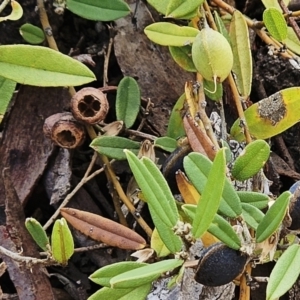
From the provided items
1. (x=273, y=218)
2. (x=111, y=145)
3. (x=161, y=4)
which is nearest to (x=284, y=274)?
(x=273, y=218)

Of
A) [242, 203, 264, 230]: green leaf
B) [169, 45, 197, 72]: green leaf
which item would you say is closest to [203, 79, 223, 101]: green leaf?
[169, 45, 197, 72]: green leaf

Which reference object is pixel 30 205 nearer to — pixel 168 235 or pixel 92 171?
pixel 92 171

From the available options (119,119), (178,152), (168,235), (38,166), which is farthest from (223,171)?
(38,166)

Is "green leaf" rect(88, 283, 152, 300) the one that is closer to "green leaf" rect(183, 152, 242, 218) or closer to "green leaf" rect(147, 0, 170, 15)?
"green leaf" rect(183, 152, 242, 218)

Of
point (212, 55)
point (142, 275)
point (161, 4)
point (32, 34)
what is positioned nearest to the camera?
point (142, 275)

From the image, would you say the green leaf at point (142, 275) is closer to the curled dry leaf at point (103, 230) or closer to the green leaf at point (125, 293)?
the green leaf at point (125, 293)

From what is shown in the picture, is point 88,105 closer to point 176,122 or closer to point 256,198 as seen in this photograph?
A: point 176,122
